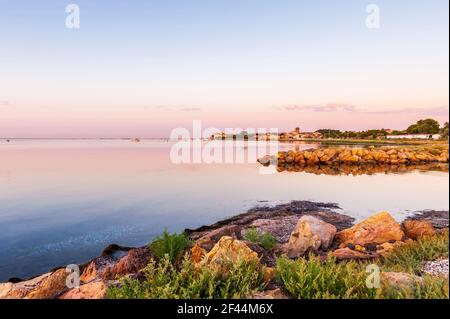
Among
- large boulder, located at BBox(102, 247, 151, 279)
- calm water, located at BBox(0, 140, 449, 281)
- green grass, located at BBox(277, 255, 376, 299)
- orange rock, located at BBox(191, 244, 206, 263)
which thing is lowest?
calm water, located at BBox(0, 140, 449, 281)

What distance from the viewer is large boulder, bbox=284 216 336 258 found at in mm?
8463

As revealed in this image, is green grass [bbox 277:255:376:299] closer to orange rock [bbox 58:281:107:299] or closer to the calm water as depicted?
orange rock [bbox 58:281:107:299]

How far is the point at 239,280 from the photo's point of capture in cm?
479

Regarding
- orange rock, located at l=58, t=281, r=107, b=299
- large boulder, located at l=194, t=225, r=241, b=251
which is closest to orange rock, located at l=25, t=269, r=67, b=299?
orange rock, located at l=58, t=281, r=107, b=299

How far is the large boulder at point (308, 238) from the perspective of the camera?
8463mm

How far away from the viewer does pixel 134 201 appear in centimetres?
2062

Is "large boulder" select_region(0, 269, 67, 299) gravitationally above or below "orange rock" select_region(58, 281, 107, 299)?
below

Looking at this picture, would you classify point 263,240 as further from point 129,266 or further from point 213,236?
point 129,266

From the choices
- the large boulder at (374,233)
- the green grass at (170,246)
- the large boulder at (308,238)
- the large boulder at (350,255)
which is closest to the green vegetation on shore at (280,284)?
the green grass at (170,246)

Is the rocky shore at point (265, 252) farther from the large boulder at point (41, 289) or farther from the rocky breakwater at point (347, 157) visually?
the rocky breakwater at point (347, 157)

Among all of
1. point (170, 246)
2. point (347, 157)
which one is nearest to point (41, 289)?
point (170, 246)

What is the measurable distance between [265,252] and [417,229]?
5.32 meters

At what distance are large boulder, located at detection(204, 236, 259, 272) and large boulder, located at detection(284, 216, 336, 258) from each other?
2649 millimetres
